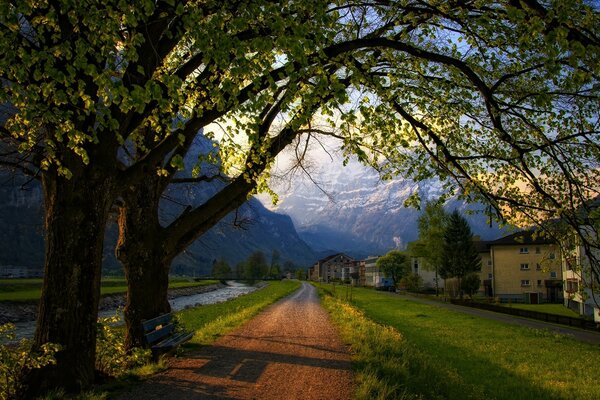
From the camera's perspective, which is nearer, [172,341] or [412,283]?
[172,341]

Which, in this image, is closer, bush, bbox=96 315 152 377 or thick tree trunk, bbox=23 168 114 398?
thick tree trunk, bbox=23 168 114 398

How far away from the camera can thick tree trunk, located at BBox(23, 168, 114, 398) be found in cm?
803

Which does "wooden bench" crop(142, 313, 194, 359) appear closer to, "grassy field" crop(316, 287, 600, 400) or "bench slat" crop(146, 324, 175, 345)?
"bench slat" crop(146, 324, 175, 345)

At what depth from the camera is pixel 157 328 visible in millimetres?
12094

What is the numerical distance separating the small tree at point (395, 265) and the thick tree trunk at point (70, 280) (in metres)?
108

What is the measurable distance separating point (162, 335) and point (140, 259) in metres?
2.03

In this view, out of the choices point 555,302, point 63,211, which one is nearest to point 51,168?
point 63,211

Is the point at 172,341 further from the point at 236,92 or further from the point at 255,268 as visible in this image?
the point at 255,268

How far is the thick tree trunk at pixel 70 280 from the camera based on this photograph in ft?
26.3

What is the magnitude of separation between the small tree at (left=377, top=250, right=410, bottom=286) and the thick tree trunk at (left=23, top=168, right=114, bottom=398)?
356ft

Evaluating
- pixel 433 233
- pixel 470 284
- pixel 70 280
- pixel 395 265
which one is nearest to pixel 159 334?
pixel 70 280

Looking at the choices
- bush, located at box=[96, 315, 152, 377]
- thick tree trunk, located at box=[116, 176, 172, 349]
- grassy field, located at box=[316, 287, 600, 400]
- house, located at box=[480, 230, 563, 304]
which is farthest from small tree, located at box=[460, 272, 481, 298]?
bush, located at box=[96, 315, 152, 377]

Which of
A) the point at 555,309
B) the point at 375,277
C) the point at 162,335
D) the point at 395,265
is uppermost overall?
the point at 395,265

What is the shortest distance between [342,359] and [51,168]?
8.00 metres
